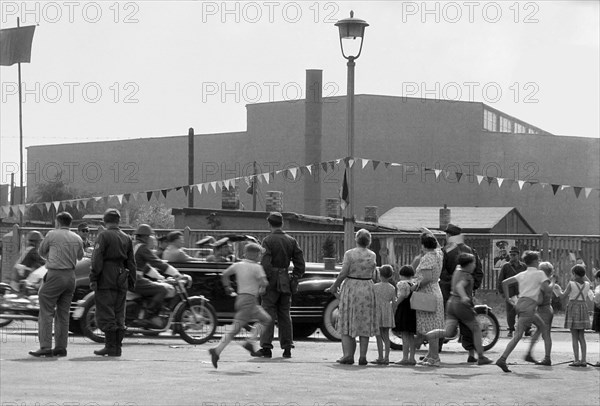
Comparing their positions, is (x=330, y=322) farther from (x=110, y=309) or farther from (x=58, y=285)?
(x=58, y=285)

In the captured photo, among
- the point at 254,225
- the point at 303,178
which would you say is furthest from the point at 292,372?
the point at 303,178

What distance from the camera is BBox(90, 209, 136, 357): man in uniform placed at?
1393cm

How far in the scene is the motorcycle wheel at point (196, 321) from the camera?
16.3m

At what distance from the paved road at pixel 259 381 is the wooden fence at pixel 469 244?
38.8ft

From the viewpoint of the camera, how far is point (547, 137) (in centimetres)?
6706

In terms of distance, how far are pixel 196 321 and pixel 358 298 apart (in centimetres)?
303

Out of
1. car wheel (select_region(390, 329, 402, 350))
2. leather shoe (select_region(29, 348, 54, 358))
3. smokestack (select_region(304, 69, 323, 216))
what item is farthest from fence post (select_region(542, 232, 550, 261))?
smokestack (select_region(304, 69, 323, 216))

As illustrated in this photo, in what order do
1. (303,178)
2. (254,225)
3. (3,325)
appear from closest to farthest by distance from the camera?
(3,325) < (254,225) < (303,178)

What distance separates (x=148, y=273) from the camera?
54.1 ft

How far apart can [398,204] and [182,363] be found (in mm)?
52101

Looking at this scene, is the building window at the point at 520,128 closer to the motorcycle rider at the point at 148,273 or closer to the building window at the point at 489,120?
the building window at the point at 489,120

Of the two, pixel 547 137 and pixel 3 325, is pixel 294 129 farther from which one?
pixel 3 325

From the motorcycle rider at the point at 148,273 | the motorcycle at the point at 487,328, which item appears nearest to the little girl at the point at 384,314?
the motorcycle at the point at 487,328

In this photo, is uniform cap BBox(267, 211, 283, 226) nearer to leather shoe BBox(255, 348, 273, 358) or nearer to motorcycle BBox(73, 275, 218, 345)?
leather shoe BBox(255, 348, 273, 358)
